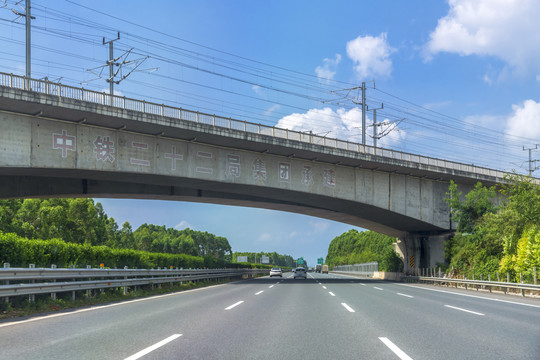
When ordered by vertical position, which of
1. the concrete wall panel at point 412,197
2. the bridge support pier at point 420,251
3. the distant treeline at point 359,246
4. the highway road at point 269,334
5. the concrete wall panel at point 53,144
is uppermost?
the concrete wall panel at point 53,144

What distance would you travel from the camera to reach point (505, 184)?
39.6m

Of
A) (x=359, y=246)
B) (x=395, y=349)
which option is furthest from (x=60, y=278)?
(x=359, y=246)

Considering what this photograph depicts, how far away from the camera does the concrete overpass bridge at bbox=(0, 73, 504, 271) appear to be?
822 inches

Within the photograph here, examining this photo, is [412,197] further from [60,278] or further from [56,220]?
[56,220]

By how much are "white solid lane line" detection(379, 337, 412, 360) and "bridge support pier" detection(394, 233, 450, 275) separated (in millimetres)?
34052

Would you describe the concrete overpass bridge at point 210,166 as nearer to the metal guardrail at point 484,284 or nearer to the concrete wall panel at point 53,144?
the concrete wall panel at point 53,144

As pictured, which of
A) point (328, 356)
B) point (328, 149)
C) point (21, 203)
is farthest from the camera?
point (21, 203)

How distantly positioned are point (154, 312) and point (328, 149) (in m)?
21.2

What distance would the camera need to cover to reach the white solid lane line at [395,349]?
5812 millimetres

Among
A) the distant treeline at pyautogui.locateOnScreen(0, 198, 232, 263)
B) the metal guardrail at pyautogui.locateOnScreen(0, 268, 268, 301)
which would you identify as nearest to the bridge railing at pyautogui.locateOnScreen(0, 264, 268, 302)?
the metal guardrail at pyautogui.locateOnScreen(0, 268, 268, 301)

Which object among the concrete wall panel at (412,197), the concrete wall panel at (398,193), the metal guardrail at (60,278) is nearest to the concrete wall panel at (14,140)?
the metal guardrail at (60,278)

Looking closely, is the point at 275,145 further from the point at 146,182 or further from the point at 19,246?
the point at 19,246

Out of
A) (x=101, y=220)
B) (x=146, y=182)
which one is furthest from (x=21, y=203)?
(x=146, y=182)

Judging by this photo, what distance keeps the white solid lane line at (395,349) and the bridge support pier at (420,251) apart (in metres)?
34.1
